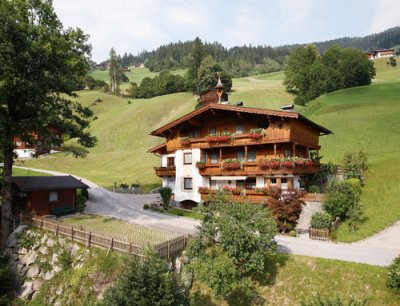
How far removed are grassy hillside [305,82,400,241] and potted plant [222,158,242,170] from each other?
36.3 ft

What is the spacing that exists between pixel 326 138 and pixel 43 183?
4649 centimetres

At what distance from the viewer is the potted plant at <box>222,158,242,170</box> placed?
31.1 metres

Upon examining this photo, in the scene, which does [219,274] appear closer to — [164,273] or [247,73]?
[164,273]

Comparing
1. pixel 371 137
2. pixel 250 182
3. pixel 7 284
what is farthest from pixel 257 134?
pixel 371 137

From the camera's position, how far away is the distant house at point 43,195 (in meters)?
29.1

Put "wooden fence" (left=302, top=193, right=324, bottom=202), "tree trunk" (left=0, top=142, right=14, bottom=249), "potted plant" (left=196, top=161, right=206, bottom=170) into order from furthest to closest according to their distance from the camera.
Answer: "potted plant" (left=196, top=161, right=206, bottom=170), "wooden fence" (left=302, top=193, right=324, bottom=202), "tree trunk" (left=0, top=142, right=14, bottom=249)

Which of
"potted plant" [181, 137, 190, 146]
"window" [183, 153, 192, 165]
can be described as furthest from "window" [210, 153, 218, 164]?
"potted plant" [181, 137, 190, 146]

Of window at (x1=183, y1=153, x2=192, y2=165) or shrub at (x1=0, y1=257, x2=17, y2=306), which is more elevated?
window at (x1=183, y1=153, x2=192, y2=165)

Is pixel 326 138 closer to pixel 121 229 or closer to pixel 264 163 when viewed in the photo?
pixel 264 163

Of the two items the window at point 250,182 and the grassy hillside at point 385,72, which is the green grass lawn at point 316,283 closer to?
the window at point 250,182

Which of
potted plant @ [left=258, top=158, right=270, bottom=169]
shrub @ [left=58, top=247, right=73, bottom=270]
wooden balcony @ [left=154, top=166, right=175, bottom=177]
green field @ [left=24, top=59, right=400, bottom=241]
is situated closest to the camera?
shrub @ [left=58, top=247, right=73, bottom=270]

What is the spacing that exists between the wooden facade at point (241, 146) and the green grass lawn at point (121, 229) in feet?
31.6

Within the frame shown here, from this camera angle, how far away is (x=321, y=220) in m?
23.8

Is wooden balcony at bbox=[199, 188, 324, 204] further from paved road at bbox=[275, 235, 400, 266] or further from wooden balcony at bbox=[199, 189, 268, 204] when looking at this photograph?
paved road at bbox=[275, 235, 400, 266]
